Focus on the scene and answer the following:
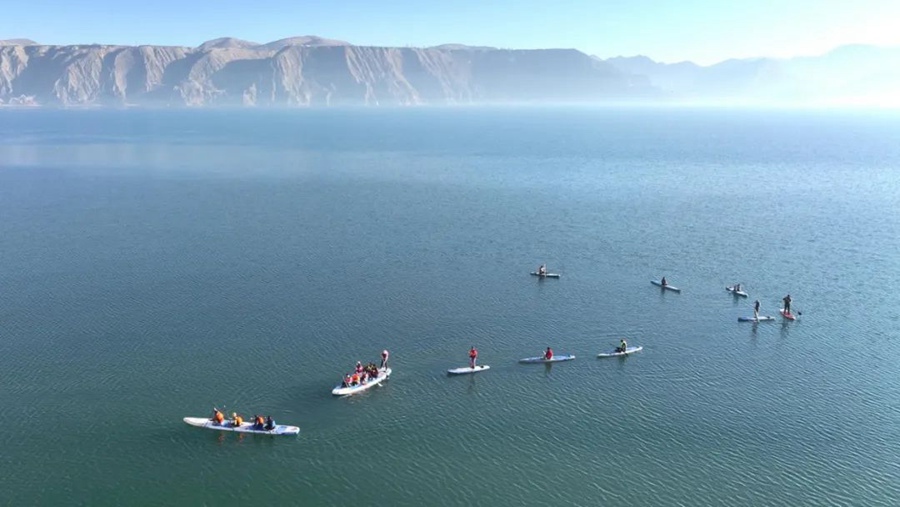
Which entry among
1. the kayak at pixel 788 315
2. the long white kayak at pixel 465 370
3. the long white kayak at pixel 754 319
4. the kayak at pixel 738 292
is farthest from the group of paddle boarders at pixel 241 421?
the kayak at pixel 738 292

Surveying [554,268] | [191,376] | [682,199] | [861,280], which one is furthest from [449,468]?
[682,199]

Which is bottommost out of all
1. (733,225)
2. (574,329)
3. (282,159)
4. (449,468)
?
(449,468)

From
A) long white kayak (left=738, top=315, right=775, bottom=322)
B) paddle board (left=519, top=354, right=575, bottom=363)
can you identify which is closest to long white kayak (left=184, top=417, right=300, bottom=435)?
paddle board (left=519, top=354, right=575, bottom=363)

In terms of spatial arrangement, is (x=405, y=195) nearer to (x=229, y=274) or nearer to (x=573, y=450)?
(x=229, y=274)

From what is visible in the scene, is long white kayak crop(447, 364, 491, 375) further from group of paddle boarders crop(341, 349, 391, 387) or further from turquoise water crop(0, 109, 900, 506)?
group of paddle boarders crop(341, 349, 391, 387)

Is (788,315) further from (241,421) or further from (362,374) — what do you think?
(241,421)
